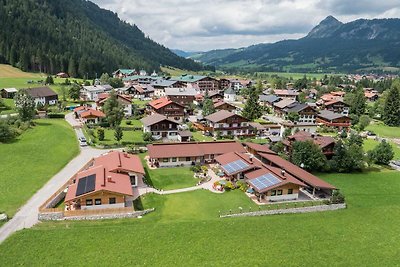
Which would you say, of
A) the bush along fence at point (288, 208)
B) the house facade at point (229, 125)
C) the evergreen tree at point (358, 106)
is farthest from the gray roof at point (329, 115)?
the bush along fence at point (288, 208)

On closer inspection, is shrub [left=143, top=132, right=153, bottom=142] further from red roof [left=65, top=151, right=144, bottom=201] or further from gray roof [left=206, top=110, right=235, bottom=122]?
gray roof [left=206, top=110, right=235, bottom=122]

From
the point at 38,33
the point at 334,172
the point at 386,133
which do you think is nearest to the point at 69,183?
the point at 334,172

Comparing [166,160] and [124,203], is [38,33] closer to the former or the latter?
[166,160]

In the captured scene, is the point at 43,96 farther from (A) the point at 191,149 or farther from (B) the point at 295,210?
(B) the point at 295,210

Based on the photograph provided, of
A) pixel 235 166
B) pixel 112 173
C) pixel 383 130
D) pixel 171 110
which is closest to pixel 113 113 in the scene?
pixel 171 110

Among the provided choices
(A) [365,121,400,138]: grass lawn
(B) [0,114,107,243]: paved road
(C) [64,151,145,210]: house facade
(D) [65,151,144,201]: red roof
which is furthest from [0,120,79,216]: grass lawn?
(A) [365,121,400,138]: grass lawn

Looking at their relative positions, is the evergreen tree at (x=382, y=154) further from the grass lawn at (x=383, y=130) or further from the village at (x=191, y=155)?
the grass lawn at (x=383, y=130)

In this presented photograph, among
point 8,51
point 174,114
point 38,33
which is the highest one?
point 38,33
